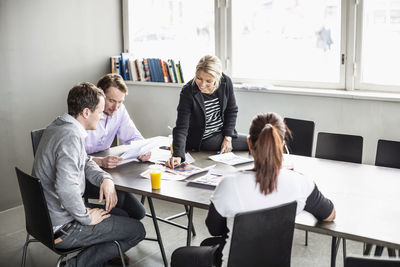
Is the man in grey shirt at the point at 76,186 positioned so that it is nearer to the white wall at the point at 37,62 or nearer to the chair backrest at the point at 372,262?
the chair backrest at the point at 372,262

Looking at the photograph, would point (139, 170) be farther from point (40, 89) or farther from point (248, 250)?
point (40, 89)

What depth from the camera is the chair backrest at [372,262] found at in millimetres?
1621

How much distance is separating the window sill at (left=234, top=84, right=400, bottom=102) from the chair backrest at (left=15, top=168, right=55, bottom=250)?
8.83 feet

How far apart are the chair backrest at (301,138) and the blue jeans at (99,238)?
1495mm

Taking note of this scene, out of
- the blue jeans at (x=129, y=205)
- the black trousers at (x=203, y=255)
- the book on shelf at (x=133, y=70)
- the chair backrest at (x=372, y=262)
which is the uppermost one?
the book on shelf at (x=133, y=70)

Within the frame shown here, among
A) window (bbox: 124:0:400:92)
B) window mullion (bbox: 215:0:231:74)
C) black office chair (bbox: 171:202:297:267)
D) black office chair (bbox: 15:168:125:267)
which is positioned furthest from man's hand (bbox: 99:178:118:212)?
window mullion (bbox: 215:0:231:74)

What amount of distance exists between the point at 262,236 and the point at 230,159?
127cm

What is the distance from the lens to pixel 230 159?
11.3ft

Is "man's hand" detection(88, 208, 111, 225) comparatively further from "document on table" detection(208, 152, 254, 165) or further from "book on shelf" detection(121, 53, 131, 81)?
"book on shelf" detection(121, 53, 131, 81)

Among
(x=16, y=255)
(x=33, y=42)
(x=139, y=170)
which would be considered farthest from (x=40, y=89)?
(x=139, y=170)

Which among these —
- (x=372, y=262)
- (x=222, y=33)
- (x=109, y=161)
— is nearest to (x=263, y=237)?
(x=372, y=262)

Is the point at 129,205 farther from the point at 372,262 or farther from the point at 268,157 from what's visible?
the point at 372,262

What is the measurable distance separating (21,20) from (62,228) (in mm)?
2738

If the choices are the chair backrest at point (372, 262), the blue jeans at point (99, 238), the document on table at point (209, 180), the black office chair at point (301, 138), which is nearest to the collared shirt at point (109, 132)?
the blue jeans at point (99, 238)
